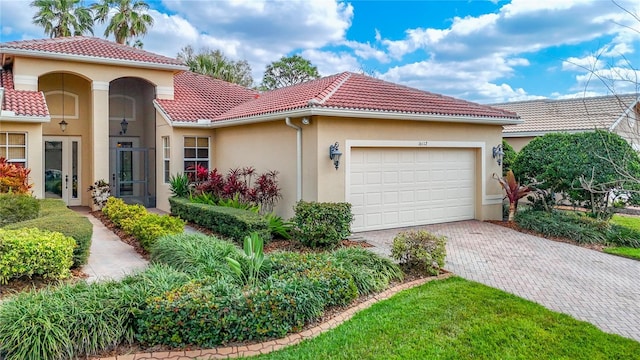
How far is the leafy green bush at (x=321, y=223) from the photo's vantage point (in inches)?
367

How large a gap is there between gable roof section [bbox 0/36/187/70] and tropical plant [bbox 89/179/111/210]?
4.69 meters

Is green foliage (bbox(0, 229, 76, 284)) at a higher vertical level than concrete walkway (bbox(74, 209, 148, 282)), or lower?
higher

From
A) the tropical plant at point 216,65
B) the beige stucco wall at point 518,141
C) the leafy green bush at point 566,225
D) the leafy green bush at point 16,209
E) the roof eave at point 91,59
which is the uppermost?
the tropical plant at point 216,65

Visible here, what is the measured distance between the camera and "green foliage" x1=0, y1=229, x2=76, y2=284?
644 centimetres

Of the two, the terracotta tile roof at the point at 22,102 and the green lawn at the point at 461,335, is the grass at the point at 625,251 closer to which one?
the green lawn at the point at 461,335

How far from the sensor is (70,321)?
15.1 ft

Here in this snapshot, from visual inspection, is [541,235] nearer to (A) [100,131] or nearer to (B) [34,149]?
(A) [100,131]

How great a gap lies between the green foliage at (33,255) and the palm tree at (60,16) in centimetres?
2565

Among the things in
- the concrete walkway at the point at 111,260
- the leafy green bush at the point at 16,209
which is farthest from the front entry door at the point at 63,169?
the leafy green bush at the point at 16,209

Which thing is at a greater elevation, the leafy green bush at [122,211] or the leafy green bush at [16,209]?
the leafy green bush at [16,209]

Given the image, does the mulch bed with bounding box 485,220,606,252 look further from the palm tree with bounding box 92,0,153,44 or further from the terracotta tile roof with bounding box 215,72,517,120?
the palm tree with bounding box 92,0,153,44

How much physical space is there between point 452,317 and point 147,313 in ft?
12.9

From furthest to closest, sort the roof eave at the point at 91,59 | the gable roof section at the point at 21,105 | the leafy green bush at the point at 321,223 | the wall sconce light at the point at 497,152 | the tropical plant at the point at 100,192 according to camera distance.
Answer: the tropical plant at the point at 100,192 < the roof eave at the point at 91,59 < the wall sconce light at the point at 497,152 < the gable roof section at the point at 21,105 < the leafy green bush at the point at 321,223

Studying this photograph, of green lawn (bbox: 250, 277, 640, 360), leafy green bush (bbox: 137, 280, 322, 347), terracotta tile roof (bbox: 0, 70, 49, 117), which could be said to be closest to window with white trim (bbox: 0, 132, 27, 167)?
terracotta tile roof (bbox: 0, 70, 49, 117)
